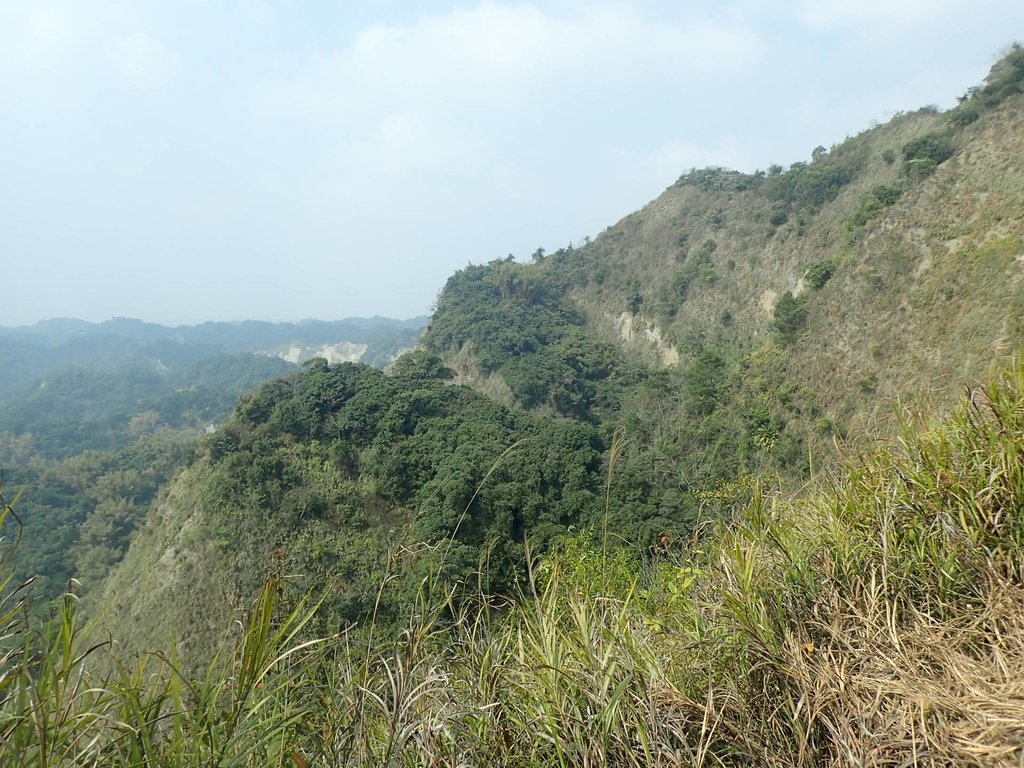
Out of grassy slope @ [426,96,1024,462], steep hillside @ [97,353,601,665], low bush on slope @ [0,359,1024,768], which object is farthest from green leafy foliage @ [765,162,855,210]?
low bush on slope @ [0,359,1024,768]

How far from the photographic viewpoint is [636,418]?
2709 cm

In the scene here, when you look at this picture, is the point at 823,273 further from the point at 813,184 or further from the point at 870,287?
the point at 813,184

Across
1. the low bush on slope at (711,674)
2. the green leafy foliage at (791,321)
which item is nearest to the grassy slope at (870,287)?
the green leafy foliage at (791,321)

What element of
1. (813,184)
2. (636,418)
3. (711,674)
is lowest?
(636,418)

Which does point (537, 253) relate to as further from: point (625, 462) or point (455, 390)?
point (625, 462)

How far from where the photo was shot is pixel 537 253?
5803 cm

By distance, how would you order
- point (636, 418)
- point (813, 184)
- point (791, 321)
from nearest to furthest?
point (791, 321)
point (636, 418)
point (813, 184)

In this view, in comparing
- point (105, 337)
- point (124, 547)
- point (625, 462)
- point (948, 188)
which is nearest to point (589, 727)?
point (625, 462)

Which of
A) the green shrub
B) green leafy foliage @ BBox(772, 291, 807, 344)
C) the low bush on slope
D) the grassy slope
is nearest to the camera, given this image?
the low bush on slope

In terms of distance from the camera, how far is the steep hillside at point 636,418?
1734cm

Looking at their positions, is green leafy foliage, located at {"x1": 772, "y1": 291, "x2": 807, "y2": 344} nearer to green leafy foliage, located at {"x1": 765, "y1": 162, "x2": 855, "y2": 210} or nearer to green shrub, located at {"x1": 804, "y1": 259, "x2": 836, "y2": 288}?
green shrub, located at {"x1": 804, "y1": 259, "x2": 836, "y2": 288}

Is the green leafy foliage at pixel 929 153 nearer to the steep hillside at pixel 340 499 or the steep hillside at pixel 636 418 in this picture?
the steep hillside at pixel 636 418

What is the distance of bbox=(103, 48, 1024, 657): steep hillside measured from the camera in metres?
17.3

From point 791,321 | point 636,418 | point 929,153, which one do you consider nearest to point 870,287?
point 791,321
